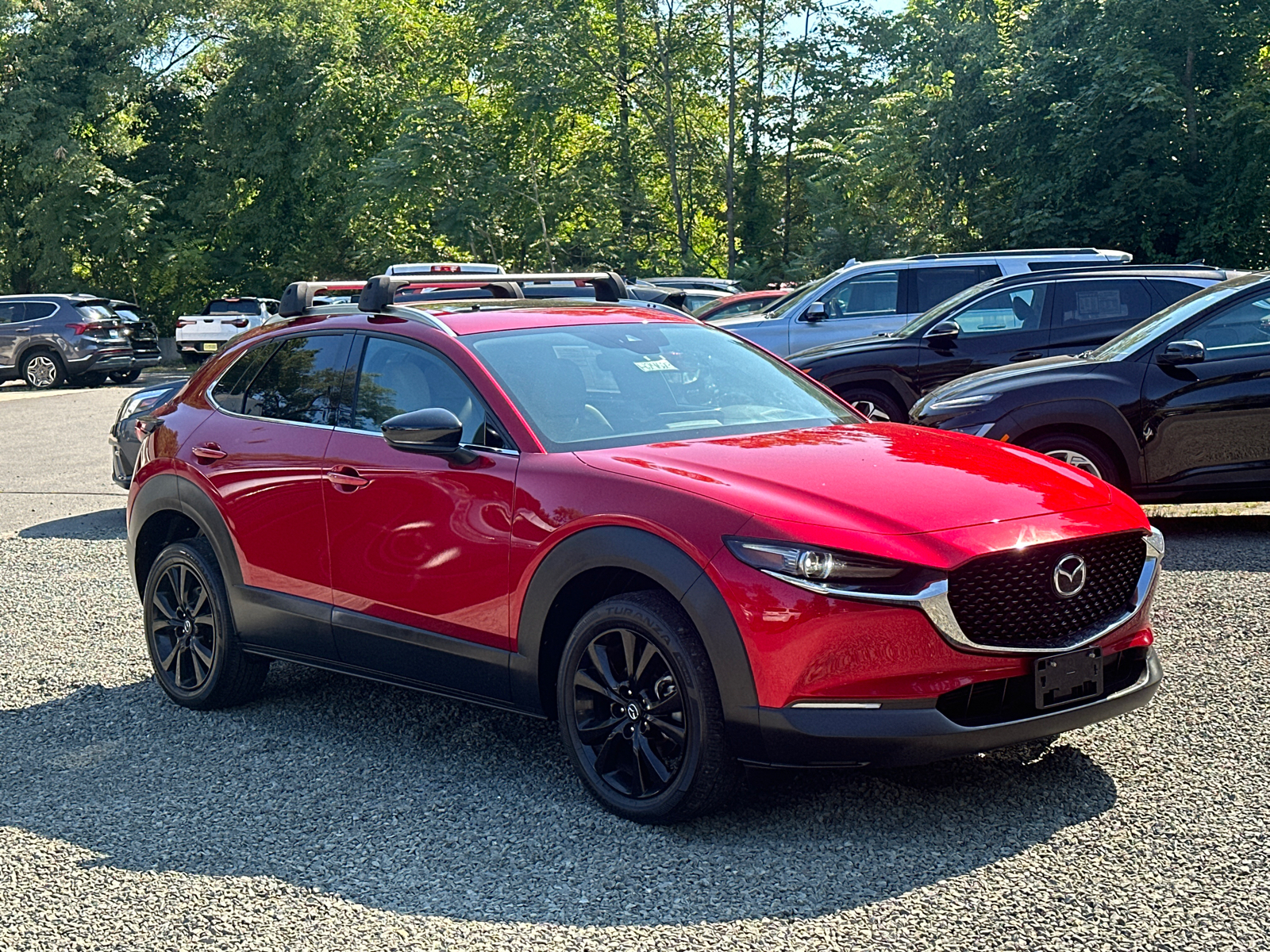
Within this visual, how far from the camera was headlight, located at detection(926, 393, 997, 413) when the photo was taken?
9180 millimetres

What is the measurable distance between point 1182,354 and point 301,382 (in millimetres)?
5691

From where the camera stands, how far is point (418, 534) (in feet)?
16.0

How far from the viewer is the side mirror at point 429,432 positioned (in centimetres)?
465

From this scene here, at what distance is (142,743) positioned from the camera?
5.43 metres

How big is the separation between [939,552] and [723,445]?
3.36 ft

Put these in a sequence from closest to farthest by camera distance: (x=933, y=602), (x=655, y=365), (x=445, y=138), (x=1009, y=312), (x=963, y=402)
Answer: (x=933, y=602)
(x=655, y=365)
(x=963, y=402)
(x=1009, y=312)
(x=445, y=138)

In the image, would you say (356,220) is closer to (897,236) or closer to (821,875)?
(897,236)

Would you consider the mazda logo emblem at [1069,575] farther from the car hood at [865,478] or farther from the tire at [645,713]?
the tire at [645,713]

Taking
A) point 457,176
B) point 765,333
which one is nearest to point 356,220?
point 457,176

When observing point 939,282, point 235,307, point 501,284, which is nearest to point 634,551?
point 501,284

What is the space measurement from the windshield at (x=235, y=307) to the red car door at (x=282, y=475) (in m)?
A: 30.5

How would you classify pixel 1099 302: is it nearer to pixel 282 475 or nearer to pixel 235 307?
pixel 282 475

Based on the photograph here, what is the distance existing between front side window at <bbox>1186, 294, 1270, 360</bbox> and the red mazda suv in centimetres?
447

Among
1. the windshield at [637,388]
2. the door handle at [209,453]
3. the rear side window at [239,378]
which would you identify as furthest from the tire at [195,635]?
the windshield at [637,388]
